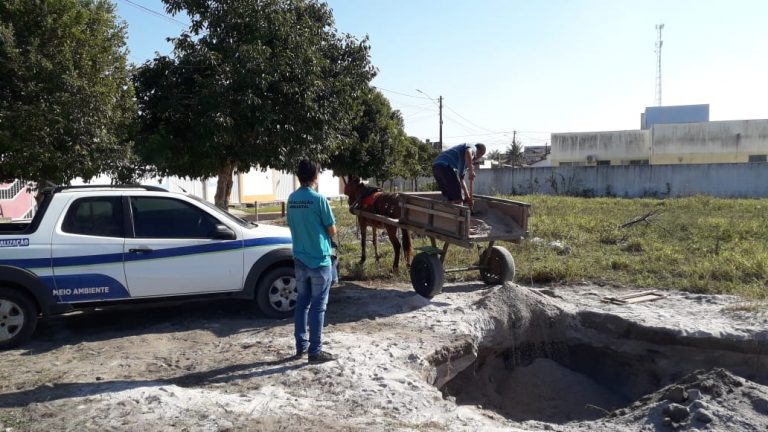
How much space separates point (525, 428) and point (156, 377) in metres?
3.29

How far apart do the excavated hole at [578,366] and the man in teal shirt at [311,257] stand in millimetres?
1379

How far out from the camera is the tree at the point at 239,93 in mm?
10289

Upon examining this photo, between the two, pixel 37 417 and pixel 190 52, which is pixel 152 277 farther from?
pixel 190 52

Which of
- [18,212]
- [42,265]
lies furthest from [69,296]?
[18,212]

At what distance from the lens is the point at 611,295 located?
360 inches

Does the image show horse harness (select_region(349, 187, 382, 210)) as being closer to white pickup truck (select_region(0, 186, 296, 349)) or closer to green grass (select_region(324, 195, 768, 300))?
green grass (select_region(324, 195, 768, 300))

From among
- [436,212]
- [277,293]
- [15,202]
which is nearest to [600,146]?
[15,202]

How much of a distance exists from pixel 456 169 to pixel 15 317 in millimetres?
5953

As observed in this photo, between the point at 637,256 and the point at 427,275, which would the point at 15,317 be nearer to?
the point at 427,275

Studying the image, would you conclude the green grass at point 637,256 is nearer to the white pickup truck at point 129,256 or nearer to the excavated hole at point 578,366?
the excavated hole at point 578,366

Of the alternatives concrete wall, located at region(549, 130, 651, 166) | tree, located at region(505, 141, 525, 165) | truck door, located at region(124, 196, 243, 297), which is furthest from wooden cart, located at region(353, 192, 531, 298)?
tree, located at region(505, 141, 525, 165)

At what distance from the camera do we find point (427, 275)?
8812 millimetres

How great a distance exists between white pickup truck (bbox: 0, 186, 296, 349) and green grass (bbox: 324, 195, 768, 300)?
317 centimetres

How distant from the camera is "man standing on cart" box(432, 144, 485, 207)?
9305 mm
